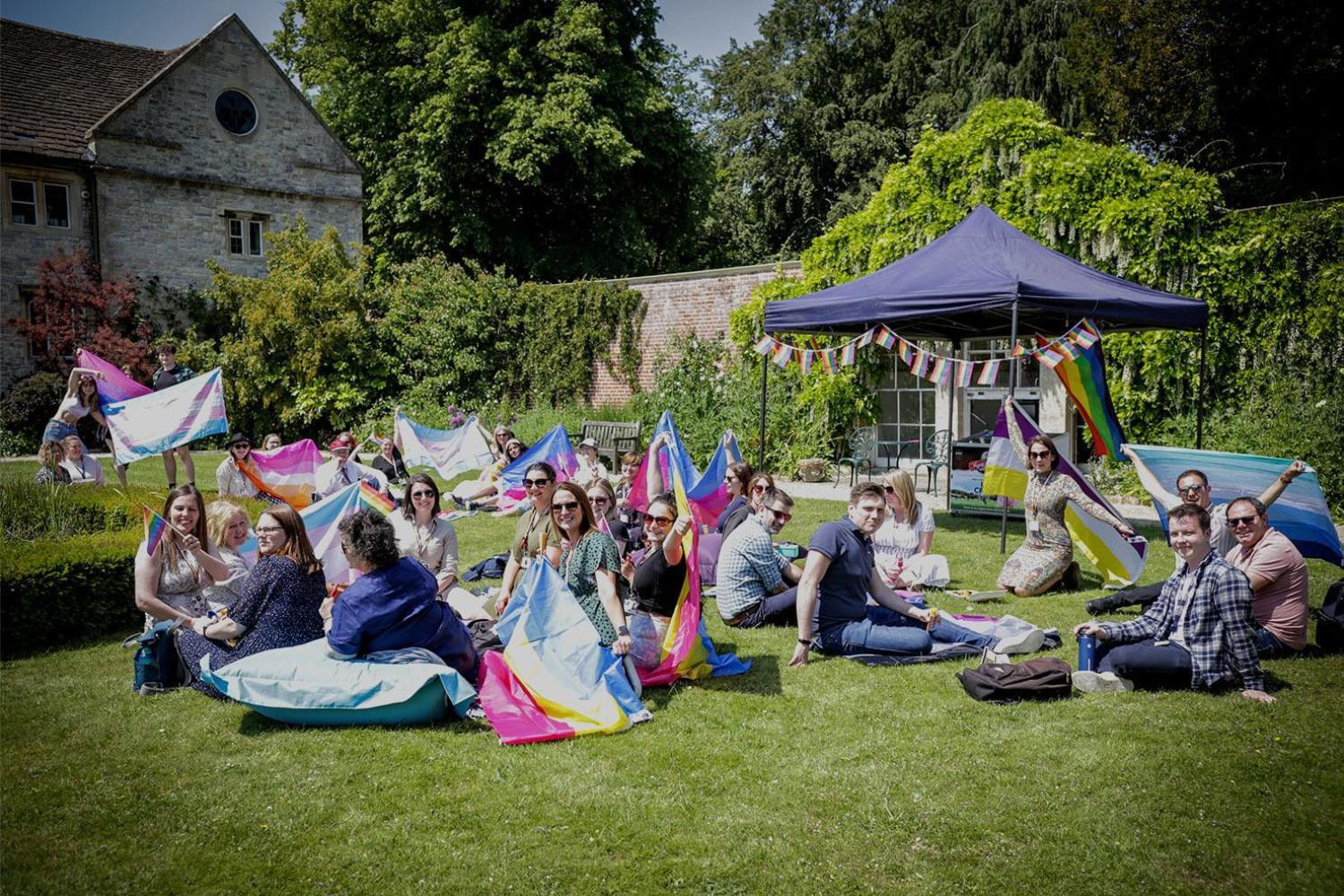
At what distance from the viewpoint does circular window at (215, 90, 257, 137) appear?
24.5m

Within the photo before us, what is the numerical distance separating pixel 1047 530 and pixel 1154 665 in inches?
110

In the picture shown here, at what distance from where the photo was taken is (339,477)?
1158 centimetres

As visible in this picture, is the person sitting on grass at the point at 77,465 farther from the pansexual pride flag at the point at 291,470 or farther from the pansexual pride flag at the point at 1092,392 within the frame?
the pansexual pride flag at the point at 1092,392

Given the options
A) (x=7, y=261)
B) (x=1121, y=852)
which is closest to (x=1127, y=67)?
(x=1121, y=852)

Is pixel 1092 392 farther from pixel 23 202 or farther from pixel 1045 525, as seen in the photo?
pixel 23 202

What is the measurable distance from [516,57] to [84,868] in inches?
979

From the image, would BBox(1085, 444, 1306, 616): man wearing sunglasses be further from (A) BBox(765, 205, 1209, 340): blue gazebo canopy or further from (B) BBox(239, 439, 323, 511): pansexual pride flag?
(B) BBox(239, 439, 323, 511): pansexual pride flag

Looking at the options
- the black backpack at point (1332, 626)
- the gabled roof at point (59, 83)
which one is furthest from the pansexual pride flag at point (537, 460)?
the gabled roof at point (59, 83)

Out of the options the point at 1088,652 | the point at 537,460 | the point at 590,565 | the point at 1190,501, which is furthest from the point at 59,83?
the point at 1088,652

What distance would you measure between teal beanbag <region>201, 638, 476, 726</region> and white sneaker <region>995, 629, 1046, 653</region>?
3529 mm

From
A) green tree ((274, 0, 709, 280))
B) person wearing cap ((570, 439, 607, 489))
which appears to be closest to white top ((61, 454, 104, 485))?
person wearing cap ((570, 439, 607, 489))

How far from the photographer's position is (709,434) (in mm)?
17609

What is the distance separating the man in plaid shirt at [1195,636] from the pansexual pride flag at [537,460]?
26.4ft

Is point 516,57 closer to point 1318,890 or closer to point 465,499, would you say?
point 465,499
